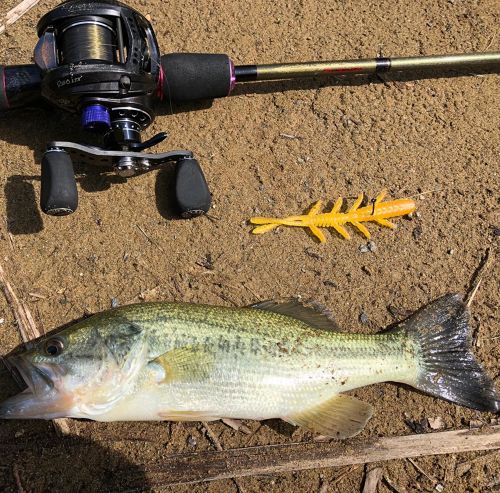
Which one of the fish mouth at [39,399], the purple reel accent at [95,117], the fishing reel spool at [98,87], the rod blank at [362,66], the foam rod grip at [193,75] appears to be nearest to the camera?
the fish mouth at [39,399]

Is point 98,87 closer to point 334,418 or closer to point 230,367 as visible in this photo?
point 230,367

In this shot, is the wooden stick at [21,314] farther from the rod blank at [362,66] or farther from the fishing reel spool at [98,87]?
the rod blank at [362,66]

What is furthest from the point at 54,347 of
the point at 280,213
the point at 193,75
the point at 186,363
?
the point at 193,75

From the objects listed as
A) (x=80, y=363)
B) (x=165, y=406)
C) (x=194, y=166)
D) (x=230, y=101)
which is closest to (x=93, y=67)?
(x=194, y=166)

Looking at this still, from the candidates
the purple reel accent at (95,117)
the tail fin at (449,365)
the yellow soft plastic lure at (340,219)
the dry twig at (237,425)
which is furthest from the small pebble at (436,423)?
the purple reel accent at (95,117)

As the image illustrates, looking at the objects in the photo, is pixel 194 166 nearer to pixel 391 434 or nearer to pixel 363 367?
pixel 363 367
